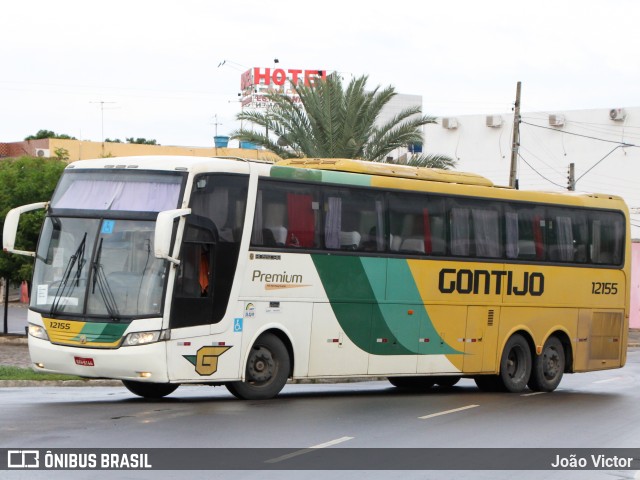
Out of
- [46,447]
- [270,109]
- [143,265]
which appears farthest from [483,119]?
[46,447]

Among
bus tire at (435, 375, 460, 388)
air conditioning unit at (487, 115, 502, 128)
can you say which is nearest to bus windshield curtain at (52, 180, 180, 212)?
bus tire at (435, 375, 460, 388)

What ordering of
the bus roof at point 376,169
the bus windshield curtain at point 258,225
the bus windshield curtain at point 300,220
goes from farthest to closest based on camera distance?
the bus roof at point 376,169 → the bus windshield curtain at point 300,220 → the bus windshield curtain at point 258,225

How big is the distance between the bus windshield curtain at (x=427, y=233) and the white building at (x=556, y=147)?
47711mm

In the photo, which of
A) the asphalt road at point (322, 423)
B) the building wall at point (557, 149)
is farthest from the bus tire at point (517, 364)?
the building wall at point (557, 149)

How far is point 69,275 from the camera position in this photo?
643 inches

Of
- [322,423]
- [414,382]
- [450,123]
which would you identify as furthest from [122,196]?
[450,123]

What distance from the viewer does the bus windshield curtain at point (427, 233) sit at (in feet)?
66.1

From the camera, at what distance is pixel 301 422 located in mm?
14859

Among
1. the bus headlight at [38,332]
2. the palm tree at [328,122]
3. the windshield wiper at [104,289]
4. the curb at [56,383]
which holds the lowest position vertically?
the curb at [56,383]

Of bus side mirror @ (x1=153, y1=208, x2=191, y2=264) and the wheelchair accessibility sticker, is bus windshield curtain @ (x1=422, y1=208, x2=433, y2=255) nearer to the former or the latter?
the wheelchair accessibility sticker

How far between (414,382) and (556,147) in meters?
49.2

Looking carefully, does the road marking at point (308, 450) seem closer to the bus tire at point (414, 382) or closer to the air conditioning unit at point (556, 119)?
the bus tire at point (414, 382)

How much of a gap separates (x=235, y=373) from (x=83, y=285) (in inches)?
98.2

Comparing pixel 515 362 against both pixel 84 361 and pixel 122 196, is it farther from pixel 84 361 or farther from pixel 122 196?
pixel 84 361
